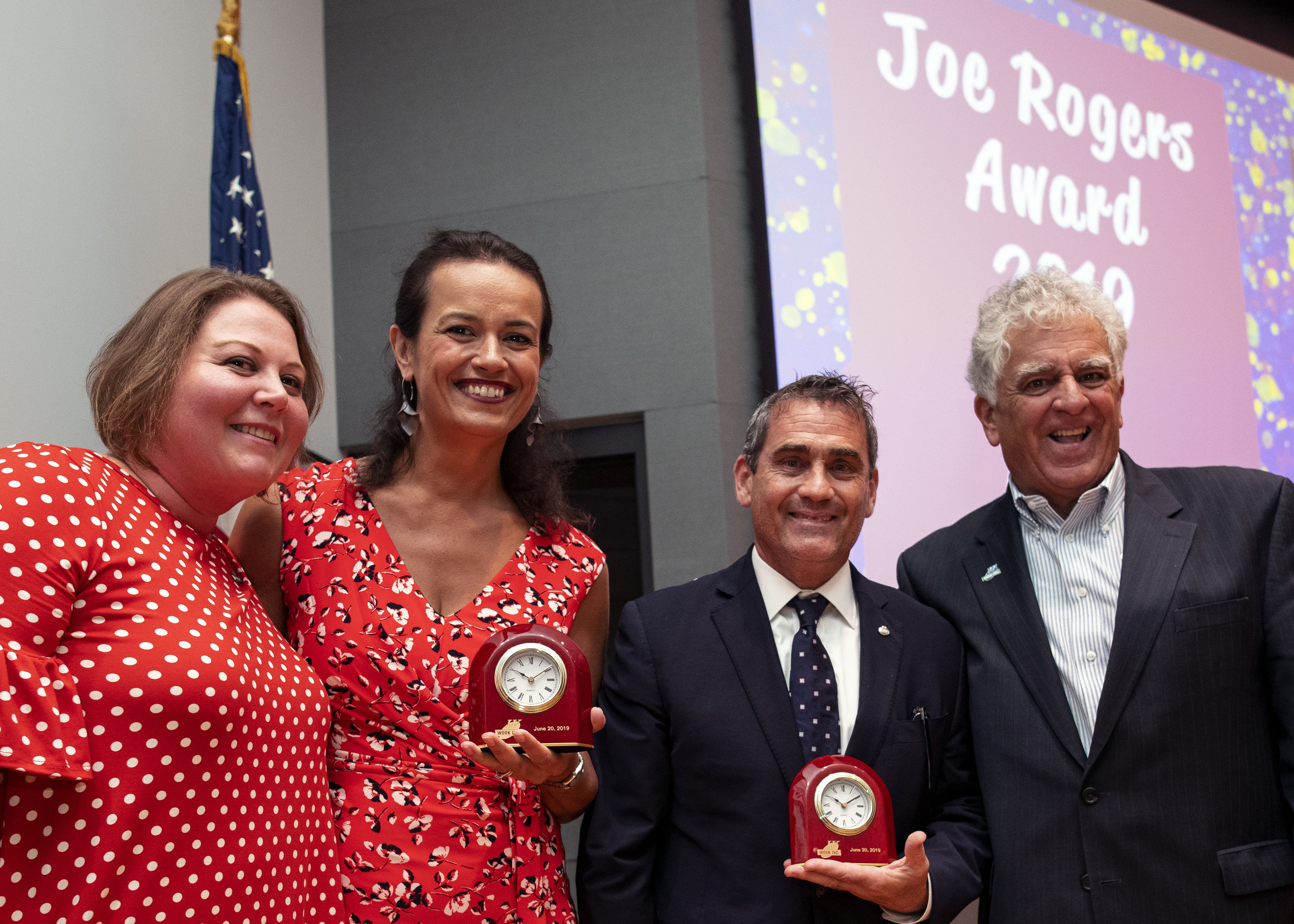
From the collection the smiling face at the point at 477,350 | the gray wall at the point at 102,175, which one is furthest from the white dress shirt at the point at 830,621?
the gray wall at the point at 102,175

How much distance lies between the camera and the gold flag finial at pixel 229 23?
10.8 feet

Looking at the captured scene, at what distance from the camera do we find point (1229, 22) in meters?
5.04

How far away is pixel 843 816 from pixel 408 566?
0.82m

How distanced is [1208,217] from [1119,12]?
0.87 meters

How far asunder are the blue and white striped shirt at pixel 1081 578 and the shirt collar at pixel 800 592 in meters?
0.38

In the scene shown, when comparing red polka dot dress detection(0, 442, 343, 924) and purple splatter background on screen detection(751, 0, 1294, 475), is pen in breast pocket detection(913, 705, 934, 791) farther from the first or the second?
purple splatter background on screen detection(751, 0, 1294, 475)

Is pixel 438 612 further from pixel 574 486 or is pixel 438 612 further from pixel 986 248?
pixel 986 248

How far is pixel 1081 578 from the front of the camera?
2107mm

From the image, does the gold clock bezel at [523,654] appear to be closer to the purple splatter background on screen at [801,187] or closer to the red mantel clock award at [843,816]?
the red mantel clock award at [843,816]

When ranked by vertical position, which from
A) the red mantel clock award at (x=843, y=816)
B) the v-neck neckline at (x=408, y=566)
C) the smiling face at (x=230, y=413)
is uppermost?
the smiling face at (x=230, y=413)

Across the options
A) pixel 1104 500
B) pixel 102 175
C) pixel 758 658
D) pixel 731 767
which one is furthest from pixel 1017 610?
pixel 102 175

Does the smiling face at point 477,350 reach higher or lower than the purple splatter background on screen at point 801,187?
lower

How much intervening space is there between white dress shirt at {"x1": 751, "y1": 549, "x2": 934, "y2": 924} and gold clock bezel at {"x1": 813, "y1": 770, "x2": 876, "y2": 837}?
23cm

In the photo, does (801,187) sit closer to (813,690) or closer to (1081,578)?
(1081,578)
